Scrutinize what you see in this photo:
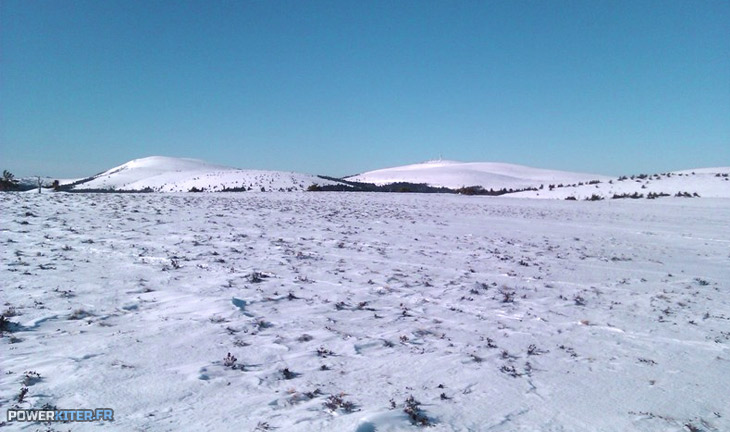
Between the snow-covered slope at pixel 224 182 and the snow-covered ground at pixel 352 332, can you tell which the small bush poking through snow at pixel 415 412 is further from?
the snow-covered slope at pixel 224 182

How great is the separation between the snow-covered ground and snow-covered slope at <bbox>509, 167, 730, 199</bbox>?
20.3 m

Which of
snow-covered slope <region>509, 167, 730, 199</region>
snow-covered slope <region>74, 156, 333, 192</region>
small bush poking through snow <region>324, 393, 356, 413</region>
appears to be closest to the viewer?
small bush poking through snow <region>324, 393, 356, 413</region>

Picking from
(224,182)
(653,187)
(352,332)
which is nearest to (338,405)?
(352,332)

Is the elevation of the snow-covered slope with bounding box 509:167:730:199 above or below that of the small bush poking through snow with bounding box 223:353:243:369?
above

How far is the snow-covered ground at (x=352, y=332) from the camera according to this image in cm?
360

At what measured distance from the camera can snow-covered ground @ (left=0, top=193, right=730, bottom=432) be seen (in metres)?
3.60

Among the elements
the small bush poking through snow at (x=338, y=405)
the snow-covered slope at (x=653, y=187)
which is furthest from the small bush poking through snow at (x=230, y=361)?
the snow-covered slope at (x=653, y=187)

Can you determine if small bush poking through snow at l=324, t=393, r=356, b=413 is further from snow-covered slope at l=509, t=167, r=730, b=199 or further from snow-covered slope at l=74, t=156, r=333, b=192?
snow-covered slope at l=74, t=156, r=333, b=192

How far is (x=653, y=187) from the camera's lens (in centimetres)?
2983

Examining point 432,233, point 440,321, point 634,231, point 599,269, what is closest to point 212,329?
point 440,321

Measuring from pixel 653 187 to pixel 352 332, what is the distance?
3185cm

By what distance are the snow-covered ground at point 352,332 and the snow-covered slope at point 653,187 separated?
2032cm

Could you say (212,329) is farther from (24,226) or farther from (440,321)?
(24,226)

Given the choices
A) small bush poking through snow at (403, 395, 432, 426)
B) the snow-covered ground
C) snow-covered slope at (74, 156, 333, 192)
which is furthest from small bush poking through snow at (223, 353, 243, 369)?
snow-covered slope at (74, 156, 333, 192)
